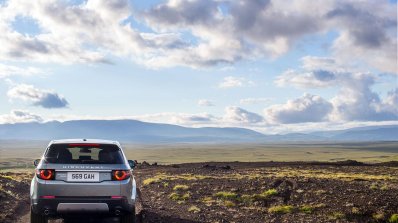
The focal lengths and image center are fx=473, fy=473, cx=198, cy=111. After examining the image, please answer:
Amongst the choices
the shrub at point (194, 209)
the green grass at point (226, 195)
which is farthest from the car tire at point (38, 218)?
the green grass at point (226, 195)

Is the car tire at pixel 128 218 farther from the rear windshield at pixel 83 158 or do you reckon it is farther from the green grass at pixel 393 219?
the green grass at pixel 393 219

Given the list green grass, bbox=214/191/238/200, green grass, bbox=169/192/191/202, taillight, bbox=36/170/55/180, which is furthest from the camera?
green grass, bbox=169/192/191/202

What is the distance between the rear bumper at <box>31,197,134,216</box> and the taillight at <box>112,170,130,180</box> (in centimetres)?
52

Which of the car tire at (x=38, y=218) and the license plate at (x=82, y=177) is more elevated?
the license plate at (x=82, y=177)

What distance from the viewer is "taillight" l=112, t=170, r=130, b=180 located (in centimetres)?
1122

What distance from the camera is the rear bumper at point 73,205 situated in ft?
35.4

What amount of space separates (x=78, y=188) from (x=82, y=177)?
0.87 ft

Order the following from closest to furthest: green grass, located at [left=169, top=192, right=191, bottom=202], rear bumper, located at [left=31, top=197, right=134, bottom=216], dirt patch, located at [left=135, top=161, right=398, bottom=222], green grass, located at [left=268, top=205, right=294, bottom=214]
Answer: rear bumper, located at [left=31, top=197, right=134, bottom=216] → dirt patch, located at [left=135, top=161, right=398, bottom=222] → green grass, located at [left=268, top=205, right=294, bottom=214] → green grass, located at [left=169, top=192, right=191, bottom=202]

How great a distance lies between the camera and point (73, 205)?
10805mm

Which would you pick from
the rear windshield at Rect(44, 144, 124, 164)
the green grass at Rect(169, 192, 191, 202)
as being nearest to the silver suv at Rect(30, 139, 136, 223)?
the rear windshield at Rect(44, 144, 124, 164)

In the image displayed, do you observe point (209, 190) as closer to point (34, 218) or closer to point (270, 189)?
point (270, 189)

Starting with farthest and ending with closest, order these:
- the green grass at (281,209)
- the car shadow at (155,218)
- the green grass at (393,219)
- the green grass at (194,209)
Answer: the green grass at (194,209), the green grass at (281,209), the car shadow at (155,218), the green grass at (393,219)

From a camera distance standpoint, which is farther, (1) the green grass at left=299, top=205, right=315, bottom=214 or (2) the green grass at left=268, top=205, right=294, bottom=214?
(2) the green grass at left=268, top=205, right=294, bottom=214

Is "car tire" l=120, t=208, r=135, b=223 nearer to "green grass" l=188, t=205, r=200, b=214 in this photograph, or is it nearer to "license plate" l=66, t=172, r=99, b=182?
"license plate" l=66, t=172, r=99, b=182
